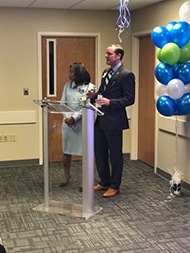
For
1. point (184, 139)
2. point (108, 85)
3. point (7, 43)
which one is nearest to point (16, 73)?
point (7, 43)

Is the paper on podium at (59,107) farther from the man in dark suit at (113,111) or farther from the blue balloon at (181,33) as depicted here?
the blue balloon at (181,33)

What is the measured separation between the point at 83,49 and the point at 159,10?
4.36 feet

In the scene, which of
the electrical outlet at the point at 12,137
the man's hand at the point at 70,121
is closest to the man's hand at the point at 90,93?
the man's hand at the point at 70,121

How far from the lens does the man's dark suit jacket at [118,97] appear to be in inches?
172

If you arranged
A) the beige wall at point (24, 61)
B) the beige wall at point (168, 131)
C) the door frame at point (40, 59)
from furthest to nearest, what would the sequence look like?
the door frame at point (40, 59) < the beige wall at point (24, 61) < the beige wall at point (168, 131)

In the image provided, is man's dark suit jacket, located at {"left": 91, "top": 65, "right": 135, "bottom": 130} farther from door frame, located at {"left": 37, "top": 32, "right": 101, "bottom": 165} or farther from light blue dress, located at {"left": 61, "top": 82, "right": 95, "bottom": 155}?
door frame, located at {"left": 37, "top": 32, "right": 101, "bottom": 165}

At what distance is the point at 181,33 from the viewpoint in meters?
4.08

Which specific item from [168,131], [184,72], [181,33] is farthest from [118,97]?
[168,131]

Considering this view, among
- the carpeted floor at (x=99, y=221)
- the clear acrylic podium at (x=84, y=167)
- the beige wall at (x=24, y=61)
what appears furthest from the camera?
the beige wall at (x=24, y=61)

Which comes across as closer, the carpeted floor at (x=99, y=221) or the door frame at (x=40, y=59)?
the carpeted floor at (x=99, y=221)

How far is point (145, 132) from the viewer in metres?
6.16

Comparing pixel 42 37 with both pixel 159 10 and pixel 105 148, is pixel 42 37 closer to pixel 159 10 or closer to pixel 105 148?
pixel 159 10

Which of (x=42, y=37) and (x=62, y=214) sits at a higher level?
(x=42, y=37)

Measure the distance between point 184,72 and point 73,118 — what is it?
1203mm
